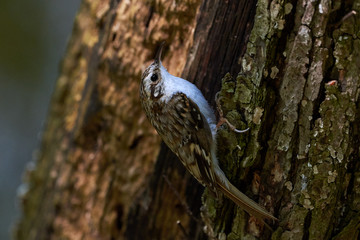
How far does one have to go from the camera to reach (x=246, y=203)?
1.61 metres

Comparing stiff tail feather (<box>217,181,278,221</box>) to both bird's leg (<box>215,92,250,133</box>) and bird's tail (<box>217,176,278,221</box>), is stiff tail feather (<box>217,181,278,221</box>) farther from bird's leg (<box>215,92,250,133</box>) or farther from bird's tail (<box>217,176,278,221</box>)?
bird's leg (<box>215,92,250,133</box>)

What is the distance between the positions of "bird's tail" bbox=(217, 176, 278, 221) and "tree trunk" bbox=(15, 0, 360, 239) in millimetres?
43

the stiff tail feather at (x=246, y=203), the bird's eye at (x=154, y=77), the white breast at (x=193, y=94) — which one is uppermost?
the bird's eye at (x=154, y=77)

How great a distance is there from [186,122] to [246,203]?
469mm

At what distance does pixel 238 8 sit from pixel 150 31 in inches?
26.4

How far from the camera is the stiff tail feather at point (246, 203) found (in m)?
1.60

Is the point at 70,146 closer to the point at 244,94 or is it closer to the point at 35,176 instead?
the point at 35,176

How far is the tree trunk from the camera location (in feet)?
4.89

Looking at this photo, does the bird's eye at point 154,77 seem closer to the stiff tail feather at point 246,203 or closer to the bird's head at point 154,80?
the bird's head at point 154,80

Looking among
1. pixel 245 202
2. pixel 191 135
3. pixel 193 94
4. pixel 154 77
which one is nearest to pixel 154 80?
pixel 154 77

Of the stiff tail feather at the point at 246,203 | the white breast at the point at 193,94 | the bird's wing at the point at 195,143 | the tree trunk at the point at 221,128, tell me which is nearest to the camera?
the tree trunk at the point at 221,128

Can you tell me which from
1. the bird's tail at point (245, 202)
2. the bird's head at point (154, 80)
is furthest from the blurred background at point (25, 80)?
the bird's tail at point (245, 202)

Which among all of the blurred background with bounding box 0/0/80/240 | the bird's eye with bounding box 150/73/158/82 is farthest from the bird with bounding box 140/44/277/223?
the blurred background with bounding box 0/0/80/240

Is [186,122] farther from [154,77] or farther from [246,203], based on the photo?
[246,203]
